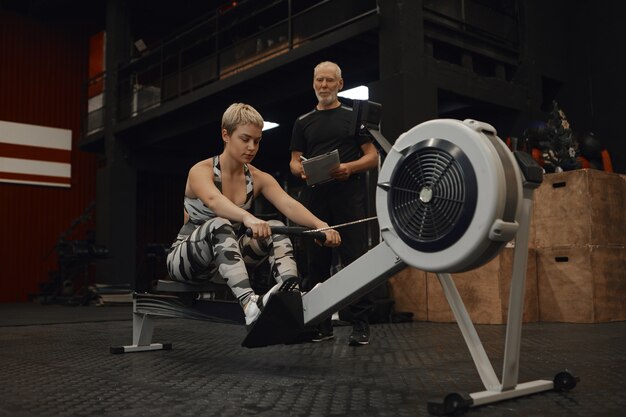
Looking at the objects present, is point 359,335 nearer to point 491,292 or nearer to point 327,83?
point 327,83

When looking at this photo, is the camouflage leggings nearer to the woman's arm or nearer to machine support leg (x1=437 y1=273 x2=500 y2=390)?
the woman's arm

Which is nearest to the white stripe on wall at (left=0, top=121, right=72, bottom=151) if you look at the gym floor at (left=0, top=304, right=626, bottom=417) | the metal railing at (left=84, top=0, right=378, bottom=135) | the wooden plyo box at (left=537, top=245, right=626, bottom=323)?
the metal railing at (left=84, top=0, right=378, bottom=135)

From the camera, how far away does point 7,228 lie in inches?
402

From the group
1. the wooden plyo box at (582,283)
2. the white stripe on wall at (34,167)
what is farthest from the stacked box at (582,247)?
the white stripe on wall at (34,167)

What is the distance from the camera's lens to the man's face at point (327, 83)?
296 centimetres

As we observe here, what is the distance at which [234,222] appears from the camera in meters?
2.31

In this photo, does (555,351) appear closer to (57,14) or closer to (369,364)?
(369,364)

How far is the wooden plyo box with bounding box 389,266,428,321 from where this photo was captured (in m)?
4.38

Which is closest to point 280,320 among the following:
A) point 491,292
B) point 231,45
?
point 491,292

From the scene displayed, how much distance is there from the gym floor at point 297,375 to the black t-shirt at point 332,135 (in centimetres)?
98

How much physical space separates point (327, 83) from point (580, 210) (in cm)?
217

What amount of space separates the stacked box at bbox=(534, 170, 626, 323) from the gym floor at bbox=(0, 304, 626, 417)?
0.50 meters

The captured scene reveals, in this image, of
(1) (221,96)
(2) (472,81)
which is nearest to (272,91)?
(1) (221,96)

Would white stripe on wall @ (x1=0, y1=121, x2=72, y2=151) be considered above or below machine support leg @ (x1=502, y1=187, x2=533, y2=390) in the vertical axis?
above
